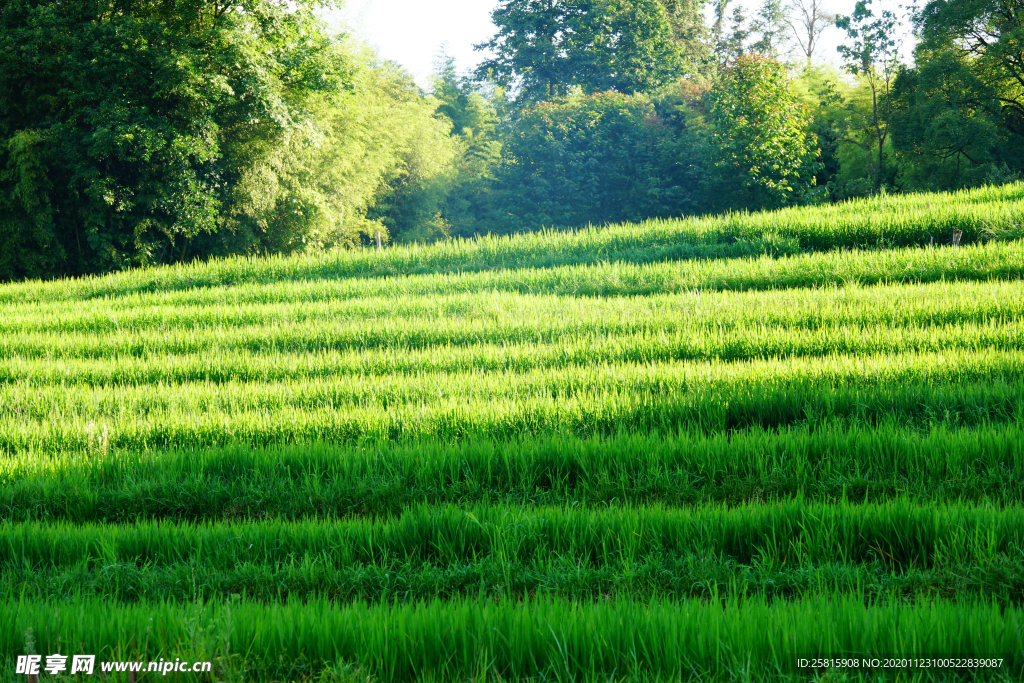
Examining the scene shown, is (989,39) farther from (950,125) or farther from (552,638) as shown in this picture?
(552,638)

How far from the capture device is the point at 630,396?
5254mm

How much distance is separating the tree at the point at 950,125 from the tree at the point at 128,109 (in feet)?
75.7

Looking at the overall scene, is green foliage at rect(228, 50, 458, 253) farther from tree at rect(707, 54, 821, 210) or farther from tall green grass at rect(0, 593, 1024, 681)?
tall green grass at rect(0, 593, 1024, 681)

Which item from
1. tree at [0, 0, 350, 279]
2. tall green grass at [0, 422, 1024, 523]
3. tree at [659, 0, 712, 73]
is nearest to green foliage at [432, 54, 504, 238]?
tree at [659, 0, 712, 73]

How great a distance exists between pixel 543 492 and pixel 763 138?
30329 millimetres

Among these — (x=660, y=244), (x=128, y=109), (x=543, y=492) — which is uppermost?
(x=128, y=109)

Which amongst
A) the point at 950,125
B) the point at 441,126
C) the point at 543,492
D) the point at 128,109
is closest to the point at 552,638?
the point at 543,492

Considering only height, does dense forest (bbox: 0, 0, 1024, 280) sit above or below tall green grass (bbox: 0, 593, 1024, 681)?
above

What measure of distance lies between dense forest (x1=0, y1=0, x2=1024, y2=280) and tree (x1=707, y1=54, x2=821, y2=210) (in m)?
0.11

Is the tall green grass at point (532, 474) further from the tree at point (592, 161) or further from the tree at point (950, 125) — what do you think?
the tree at point (592, 161)

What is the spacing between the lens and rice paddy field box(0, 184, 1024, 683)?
2.36 m

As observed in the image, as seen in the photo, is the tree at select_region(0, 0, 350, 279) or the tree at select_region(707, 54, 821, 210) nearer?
the tree at select_region(0, 0, 350, 279)

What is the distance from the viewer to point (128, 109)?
22031 millimetres

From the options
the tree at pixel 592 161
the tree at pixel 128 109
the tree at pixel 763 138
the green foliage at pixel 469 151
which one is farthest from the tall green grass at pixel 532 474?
the green foliage at pixel 469 151
